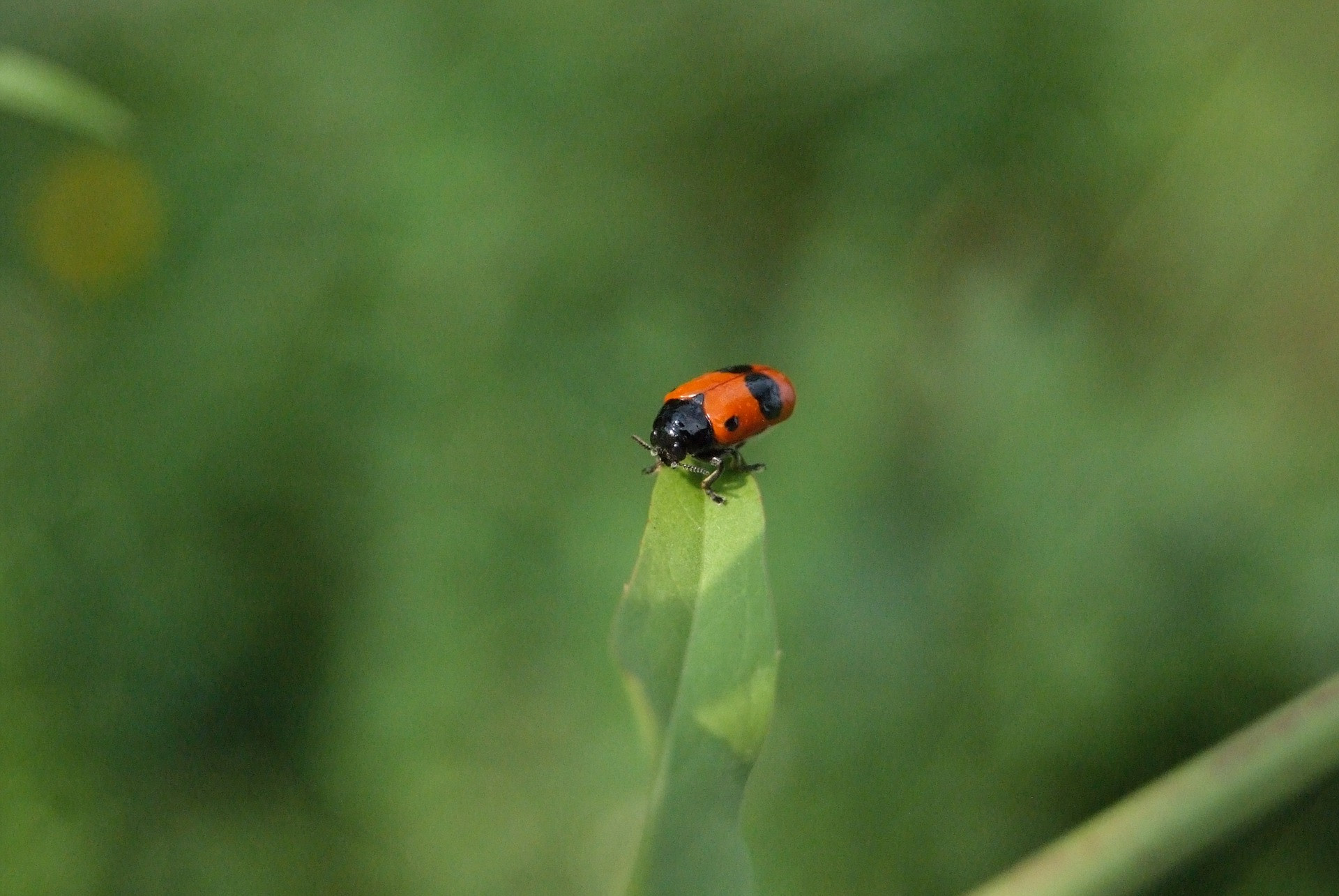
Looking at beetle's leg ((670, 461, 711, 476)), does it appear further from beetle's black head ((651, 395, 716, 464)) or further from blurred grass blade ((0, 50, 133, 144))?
blurred grass blade ((0, 50, 133, 144))

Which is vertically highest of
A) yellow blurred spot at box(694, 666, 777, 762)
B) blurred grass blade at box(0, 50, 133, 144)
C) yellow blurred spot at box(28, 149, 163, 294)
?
yellow blurred spot at box(28, 149, 163, 294)

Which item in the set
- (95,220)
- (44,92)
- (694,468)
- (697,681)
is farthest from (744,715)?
(95,220)

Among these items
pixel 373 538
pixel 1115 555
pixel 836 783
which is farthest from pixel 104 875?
pixel 1115 555

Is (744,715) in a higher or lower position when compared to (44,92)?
lower

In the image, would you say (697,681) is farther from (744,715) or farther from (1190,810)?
(1190,810)

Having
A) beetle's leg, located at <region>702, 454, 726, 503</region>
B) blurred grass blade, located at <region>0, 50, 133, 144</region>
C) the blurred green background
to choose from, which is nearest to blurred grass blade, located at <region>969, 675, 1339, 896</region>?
beetle's leg, located at <region>702, 454, 726, 503</region>
